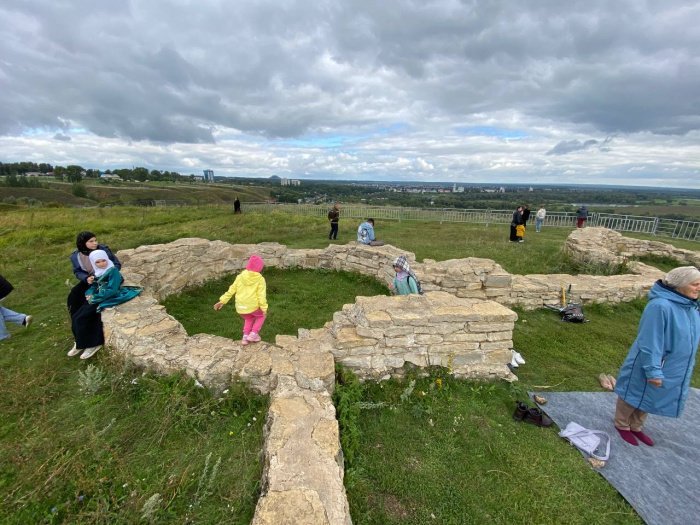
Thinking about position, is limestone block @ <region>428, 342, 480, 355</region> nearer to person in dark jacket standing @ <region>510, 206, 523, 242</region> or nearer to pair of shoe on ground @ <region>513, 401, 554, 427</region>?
pair of shoe on ground @ <region>513, 401, 554, 427</region>

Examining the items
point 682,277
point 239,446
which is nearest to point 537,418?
point 682,277

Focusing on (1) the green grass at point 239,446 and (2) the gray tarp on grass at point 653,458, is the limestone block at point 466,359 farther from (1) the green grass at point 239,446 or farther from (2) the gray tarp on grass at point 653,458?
(2) the gray tarp on grass at point 653,458

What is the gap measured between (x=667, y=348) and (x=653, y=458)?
53.8 inches

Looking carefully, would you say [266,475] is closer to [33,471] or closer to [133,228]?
[33,471]

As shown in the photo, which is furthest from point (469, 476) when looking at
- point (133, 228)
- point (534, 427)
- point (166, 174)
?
point (166, 174)

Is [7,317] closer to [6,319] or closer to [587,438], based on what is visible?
[6,319]

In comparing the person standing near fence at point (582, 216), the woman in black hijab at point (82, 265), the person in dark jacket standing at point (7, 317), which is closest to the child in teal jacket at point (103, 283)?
the woman in black hijab at point (82, 265)

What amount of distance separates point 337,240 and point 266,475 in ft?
42.2

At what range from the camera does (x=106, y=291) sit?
5.54 m

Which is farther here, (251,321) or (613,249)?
(613,249)

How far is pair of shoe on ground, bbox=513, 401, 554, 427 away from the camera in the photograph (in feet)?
14.3

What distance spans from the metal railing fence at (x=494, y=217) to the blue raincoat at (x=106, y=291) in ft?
61.2

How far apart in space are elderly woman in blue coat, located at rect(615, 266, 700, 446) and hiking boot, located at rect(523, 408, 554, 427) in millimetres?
977

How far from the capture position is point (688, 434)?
4.29 m
